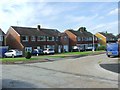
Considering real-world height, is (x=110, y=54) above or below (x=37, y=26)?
below

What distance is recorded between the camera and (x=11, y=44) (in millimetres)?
63625

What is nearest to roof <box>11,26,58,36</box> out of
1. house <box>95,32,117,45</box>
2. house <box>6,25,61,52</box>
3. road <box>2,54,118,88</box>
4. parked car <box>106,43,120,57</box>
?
house <box>6,25,61,52</box>

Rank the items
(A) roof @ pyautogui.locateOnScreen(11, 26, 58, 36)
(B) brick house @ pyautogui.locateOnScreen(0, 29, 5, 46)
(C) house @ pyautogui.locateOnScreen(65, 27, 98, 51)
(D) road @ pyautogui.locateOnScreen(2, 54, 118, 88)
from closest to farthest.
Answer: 1. (D) road @ pyautogui.locateOnScreen(2, 54, 118, 88)
2. (B) brick house @ pyautogui.locateOnScreen(0, 29, 5, 46)
3. (A) roof @ pyautogui.locateOnScreen(11, 26, 58, 36)
4. (C) house @ pyautogui.locateOnScreen(65, 27, 98, 51)

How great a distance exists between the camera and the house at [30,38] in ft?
201

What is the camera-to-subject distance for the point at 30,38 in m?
63.6

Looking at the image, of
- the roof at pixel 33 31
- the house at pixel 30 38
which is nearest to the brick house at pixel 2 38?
the house at pixel 30 38

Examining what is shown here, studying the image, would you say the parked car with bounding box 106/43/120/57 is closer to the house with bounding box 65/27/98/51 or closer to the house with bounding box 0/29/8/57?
the house with bounding box 0/29/8/57

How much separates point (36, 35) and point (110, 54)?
93.0 ft

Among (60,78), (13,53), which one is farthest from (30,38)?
(60,78)

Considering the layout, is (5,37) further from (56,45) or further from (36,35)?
(56,45)

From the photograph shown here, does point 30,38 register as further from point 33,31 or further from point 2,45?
point 2,45

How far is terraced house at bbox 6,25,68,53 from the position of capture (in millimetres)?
61406

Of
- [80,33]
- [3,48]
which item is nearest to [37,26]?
[3,48]

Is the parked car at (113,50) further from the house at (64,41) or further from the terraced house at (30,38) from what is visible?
the house at (64,41)
